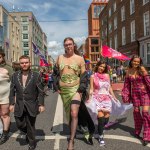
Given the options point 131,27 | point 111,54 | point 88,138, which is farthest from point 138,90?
point 131,27

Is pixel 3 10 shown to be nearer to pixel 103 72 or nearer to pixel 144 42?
pixel 144 42

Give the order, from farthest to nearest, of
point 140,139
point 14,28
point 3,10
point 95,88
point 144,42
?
point 14,28, point 3,10, point 144,42, point 95,88, point 140,139

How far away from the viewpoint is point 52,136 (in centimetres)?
611

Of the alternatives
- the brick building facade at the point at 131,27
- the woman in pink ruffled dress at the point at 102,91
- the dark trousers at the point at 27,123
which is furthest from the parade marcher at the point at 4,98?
the brick building facade at the point at 131,27

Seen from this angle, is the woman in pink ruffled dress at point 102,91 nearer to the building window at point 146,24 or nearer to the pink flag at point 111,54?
the pink flag at point 111,54

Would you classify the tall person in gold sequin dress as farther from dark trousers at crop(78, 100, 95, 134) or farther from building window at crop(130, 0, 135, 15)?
building window at crop(130, 0, 135, 15)

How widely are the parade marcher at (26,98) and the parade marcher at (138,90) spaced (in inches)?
74.6

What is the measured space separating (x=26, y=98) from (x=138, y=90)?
222cm

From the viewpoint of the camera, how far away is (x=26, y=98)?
17.0 feet

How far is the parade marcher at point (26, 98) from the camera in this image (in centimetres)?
516

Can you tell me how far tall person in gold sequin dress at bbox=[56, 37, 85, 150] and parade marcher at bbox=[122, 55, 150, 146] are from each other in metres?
1.24

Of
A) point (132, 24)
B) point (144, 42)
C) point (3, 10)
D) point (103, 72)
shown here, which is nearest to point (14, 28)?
point (3, 10)

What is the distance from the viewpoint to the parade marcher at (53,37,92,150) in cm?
514

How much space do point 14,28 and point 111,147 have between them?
5978 cm
